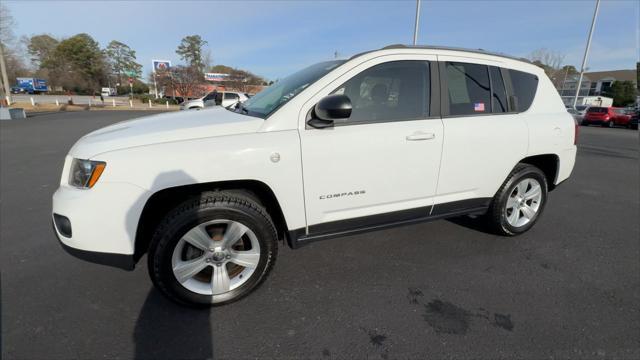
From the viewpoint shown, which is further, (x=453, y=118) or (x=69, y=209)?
(x=453, y=118)

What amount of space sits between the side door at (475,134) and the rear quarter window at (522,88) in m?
0.09

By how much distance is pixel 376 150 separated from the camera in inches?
94.8

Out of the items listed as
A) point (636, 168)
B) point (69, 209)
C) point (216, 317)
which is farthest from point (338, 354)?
point (636, 168)

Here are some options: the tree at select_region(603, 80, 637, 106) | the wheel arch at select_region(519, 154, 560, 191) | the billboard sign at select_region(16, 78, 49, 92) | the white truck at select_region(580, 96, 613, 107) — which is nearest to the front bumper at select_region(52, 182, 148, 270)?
the wheel arch at select_region(519, 154, 560, 191)

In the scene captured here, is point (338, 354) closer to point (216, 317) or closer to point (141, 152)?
point (216, 317)

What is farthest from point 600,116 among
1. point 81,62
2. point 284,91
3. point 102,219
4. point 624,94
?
point 81,62

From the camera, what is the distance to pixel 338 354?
1933 mm

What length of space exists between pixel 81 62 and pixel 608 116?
251 feet

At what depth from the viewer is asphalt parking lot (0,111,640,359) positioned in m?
1.99

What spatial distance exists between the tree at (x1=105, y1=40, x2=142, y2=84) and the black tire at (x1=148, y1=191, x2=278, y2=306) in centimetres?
7884

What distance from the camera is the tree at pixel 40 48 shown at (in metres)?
61.5

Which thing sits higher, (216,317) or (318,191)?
(318,191)

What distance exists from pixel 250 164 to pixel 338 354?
1324 mm

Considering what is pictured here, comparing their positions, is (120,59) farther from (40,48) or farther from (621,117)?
(621,117)
